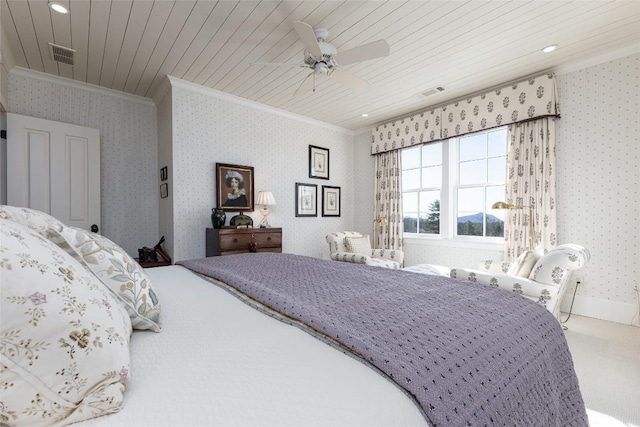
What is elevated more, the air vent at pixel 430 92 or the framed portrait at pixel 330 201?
the air vent at pixel 430 92

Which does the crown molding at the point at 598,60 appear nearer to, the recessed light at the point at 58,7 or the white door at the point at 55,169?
the recessed light at the point at 58,7

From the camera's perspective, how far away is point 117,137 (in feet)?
12.3

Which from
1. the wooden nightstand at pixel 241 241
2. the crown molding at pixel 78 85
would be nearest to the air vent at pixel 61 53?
the crown molding at pixel 78 85

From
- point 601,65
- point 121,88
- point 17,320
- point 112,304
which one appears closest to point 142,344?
point 112,304

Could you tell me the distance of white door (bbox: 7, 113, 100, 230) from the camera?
2.97 metres

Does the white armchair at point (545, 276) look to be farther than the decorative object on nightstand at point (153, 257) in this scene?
No

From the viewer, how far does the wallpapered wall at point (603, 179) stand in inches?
116

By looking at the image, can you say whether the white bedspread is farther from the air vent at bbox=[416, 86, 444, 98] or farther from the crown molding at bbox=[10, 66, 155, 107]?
the crown molding at bbox=[10, 66, 155, 107]

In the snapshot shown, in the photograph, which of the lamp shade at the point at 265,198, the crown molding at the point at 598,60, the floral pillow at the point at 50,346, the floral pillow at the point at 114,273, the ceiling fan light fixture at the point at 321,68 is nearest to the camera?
the floral pillow at the point at 50,346

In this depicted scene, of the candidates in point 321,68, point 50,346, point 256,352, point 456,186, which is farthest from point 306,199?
point 50,346

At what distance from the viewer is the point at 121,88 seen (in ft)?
12.0

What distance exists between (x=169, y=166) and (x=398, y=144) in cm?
347

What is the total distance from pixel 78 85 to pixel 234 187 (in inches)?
84.7

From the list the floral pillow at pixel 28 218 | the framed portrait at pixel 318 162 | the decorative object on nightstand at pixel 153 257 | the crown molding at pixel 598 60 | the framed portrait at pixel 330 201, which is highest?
the crown molding at pixel 598 60
